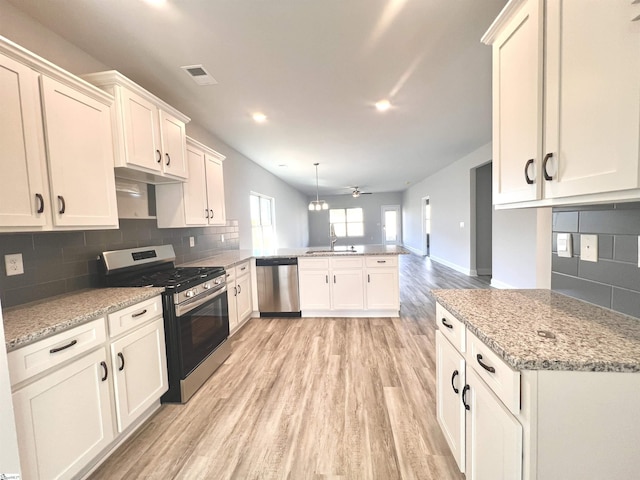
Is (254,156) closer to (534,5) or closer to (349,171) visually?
(349,171)

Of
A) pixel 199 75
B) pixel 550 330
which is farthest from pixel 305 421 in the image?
pixel 199 75

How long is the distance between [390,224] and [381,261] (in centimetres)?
909

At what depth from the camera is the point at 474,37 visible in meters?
2.04

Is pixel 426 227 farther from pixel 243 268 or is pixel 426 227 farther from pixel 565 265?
pixel 565 265

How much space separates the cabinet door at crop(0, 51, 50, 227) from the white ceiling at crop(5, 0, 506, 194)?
2.15ft

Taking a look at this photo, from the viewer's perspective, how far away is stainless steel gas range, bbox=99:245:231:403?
6.72 feet

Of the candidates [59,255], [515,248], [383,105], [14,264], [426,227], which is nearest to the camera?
[14,264]

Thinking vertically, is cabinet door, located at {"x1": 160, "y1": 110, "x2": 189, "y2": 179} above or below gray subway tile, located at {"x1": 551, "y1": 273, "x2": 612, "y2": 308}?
above

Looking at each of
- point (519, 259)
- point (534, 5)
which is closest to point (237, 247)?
point (534, 5)

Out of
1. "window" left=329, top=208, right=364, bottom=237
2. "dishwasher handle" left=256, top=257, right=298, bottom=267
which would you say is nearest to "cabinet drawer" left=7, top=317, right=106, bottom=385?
"dishwasher handle" left=256, top=257, right=298, bottom=267

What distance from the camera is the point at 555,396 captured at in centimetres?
84

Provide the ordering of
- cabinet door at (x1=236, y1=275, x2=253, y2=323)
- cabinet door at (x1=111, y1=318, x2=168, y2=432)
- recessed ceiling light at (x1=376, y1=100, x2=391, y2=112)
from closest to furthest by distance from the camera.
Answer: cabinet door at (x1=111, y1=318, x2=168, y2=432) < recessed ceiling light at (x1=376, y1=100, x2=391, y2=112) < cabinet door at (x1=236, y1=275, x2=253, y2=323)

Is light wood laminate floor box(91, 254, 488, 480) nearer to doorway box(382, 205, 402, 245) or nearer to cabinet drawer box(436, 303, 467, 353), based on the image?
cabinet drawer box(436, 303, 467, 353)

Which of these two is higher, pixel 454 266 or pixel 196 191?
pixel 196 191
